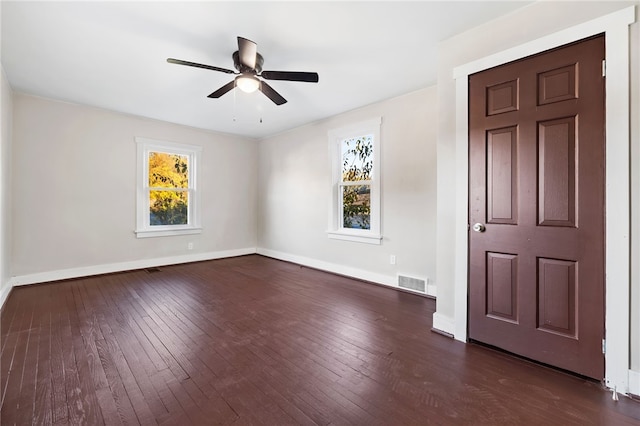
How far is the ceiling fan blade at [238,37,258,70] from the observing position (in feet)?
7.32

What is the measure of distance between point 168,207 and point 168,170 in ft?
2.29

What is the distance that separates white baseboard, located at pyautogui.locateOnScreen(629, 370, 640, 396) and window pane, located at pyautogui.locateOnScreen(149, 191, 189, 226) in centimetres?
601

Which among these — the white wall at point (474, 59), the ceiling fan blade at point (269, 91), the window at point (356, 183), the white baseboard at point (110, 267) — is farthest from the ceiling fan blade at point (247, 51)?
the white baseboard at point (110, 267)

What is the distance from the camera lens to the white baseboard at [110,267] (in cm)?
393

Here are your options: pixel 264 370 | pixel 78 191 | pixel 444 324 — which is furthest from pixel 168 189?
pixel 444 324

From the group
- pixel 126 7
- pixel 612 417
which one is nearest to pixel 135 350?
pixel 126 7

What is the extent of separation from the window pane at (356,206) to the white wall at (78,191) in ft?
9.68

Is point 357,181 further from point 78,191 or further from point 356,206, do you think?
point 78,191

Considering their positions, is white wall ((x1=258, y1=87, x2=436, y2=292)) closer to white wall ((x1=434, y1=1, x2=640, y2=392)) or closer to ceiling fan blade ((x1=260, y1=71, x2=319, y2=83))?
white wall ((x1=434, y1=1, x2=640, y2=392))

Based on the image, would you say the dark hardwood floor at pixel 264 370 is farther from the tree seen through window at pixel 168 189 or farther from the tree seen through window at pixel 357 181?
the tree seen through window at pixel 168 189

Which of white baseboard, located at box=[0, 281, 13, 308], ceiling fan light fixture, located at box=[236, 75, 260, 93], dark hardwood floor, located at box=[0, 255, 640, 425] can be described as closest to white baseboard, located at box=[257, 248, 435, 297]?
dark hardwood floor, located at box=[0, 255, 640, 425]

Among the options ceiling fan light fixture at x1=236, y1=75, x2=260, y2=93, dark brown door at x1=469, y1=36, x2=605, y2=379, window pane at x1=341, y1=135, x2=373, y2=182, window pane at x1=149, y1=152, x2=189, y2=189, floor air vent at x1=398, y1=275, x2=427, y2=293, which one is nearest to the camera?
dark brown door at x1=469, y1=36, x2=605, y2=379

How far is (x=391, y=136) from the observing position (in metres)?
3.93

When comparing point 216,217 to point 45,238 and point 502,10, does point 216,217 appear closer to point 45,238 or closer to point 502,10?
point 45,238
